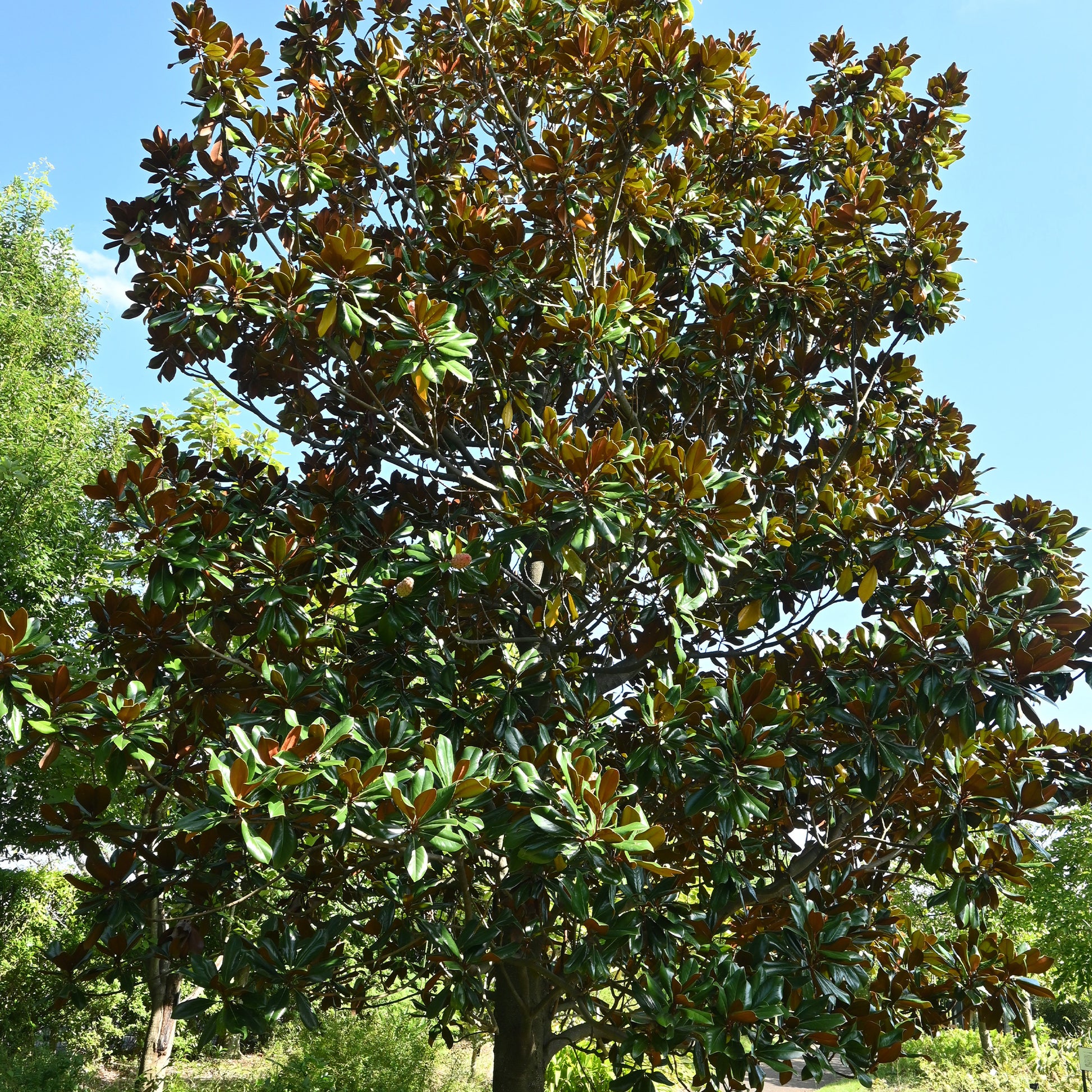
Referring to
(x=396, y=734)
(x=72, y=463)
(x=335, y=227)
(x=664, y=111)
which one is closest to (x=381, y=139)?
(x=335, y=227)

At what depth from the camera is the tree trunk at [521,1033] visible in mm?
4375

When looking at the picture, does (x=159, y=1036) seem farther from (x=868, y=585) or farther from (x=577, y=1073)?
(x=868, y=585)

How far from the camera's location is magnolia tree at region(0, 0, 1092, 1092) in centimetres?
318

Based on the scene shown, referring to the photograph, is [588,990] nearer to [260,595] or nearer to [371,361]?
[260,595]

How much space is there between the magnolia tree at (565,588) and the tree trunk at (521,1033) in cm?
3

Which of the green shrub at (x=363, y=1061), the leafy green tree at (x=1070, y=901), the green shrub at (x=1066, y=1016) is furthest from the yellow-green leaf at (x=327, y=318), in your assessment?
the green shrub at (x=1066, y=1016)

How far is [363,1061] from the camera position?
8836 mm

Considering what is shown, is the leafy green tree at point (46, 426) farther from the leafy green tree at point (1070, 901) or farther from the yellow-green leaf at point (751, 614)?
the leafy green tree at point (1070, 901)

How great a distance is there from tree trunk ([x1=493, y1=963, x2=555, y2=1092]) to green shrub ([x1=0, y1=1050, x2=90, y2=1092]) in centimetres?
714

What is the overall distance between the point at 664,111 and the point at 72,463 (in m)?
10.1

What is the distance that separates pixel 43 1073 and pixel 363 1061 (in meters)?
3.59

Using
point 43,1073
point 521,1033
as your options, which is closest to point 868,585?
point 521,1033

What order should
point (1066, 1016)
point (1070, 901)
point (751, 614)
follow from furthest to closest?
1. point (1066, 1016)
2. point (1070, 901)
3. point (751, 614)

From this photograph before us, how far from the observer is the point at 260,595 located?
338 centimetres
